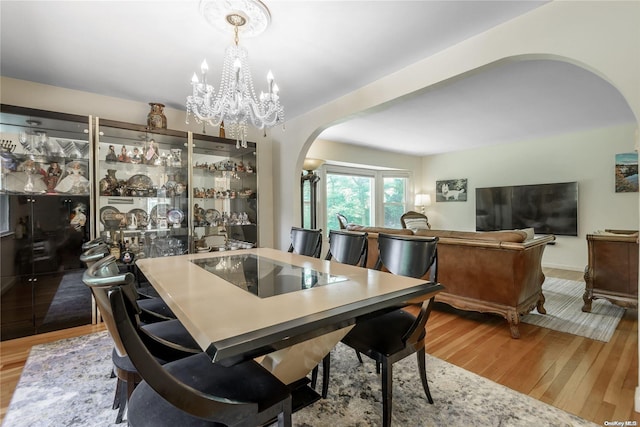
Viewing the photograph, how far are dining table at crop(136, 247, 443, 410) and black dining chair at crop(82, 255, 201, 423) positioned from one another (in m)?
0.19

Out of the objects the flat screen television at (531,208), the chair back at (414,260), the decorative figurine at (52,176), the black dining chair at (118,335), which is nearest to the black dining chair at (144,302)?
the black dining chair at (118,335)

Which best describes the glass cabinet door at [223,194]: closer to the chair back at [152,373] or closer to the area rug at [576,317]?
the chair back at [152,373]

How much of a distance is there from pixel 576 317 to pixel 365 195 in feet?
14.9

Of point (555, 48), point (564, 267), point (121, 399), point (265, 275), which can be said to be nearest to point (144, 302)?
point (121, 399)

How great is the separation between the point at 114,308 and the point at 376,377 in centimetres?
172

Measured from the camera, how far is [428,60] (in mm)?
2309

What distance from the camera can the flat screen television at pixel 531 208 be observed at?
202 inches

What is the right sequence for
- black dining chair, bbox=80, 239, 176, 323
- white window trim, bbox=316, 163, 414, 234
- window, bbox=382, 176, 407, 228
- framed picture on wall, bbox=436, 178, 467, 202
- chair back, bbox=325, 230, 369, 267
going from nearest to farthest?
black dining chair, bbox=80, 239, 176, 323, chair back, bbox=325, 230, 369, 267, white window trim, bbox=316, 163, 414, 234, framed picture on wall, bbox=436, 178, 467, 202, window, bbox=382, 176, 407, 228

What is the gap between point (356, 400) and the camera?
166 centimetres

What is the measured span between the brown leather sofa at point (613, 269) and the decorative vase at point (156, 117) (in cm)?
485

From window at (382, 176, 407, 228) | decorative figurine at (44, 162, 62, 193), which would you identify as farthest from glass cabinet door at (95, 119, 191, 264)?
window at (382, 176, 407, 228)

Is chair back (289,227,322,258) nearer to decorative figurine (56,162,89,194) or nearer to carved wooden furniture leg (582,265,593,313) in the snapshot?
decorative figurine (56,162,89,194)

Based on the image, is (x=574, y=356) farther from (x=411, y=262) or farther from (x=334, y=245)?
(x=334, y=245)

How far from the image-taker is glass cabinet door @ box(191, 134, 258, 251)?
136 inches
